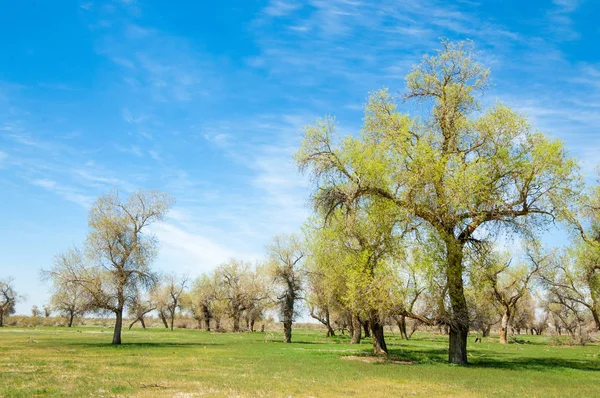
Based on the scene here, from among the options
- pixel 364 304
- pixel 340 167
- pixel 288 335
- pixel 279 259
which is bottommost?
pixel 288 335

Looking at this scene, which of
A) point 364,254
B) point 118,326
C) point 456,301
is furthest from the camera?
point 118,326

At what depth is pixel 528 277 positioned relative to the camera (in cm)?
6200

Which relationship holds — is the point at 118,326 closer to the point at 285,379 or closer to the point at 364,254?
the point at 364,254

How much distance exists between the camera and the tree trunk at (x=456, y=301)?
28500 millimetres

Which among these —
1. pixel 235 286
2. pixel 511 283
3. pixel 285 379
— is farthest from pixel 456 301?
pixel 235 286

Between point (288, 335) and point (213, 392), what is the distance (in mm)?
42536

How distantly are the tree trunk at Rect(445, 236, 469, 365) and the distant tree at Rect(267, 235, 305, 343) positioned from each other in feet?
99.5

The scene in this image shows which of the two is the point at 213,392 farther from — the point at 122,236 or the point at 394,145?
the point at 122,236

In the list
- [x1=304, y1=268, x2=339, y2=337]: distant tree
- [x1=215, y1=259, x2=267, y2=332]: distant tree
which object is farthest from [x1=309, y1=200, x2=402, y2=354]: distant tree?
[x1=215, y1=259, x2=267, y2=332]: distant tree

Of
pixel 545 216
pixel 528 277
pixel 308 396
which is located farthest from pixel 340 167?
pixel 528 277

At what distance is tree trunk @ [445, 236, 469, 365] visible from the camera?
28500 mm

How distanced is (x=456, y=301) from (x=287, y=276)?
32.0 metres

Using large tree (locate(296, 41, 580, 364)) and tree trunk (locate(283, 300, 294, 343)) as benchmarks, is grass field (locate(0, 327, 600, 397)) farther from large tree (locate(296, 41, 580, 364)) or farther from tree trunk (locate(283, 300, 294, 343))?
tree trunk (locate(283, 300, 294, 343))

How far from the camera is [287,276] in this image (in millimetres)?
58719
